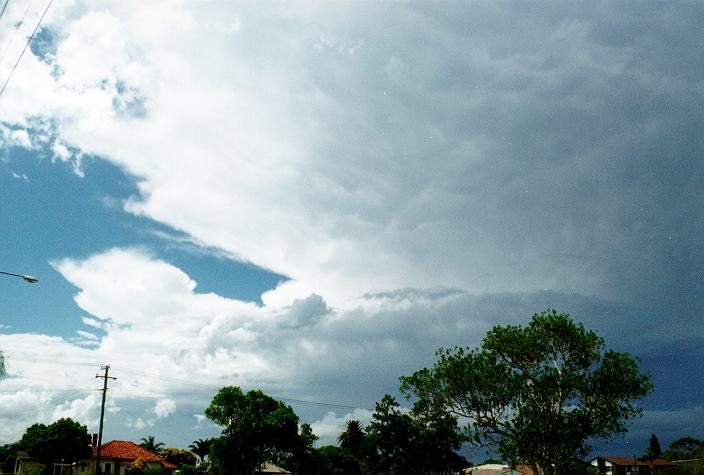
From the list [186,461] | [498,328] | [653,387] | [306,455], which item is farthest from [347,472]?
[653,387]

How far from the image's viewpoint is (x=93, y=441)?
86750 millimetres

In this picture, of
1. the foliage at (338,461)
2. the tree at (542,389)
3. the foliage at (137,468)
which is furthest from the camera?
the foliage at (338,461)

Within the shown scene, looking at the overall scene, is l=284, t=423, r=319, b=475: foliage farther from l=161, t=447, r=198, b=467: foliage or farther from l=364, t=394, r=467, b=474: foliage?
l=161, t=447, r=198, b=467: foliage

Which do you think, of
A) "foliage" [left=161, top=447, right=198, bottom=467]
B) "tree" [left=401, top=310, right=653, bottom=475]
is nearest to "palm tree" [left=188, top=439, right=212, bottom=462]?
"foliage" [left=161, top=447, right=198, bottom=467]

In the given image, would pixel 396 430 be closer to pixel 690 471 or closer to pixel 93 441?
pixel 93 441

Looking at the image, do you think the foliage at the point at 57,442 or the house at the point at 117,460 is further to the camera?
the house at the point at 117,460

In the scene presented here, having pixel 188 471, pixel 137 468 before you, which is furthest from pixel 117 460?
pixel 188 471

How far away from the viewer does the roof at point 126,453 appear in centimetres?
8369

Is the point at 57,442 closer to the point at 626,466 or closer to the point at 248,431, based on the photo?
the point at 248,431

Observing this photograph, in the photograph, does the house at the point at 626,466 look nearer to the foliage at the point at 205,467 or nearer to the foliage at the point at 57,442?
the foliage at the point at 205,467

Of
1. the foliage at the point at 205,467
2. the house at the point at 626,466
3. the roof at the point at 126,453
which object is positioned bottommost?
the house at the point at 626,466

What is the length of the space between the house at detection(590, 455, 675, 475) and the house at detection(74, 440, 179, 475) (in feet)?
294

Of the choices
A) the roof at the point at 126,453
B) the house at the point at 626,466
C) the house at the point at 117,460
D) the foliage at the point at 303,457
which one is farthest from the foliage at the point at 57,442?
the house at the point at 626,466

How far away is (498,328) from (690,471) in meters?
67.0
